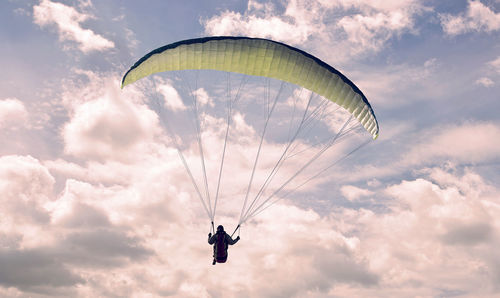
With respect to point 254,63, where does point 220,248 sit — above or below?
below

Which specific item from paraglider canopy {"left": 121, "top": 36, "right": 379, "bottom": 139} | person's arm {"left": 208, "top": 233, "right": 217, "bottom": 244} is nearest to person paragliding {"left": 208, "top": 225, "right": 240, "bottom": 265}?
person's arm {"left": 208, "top": 233, "right": 217, "bottom": 244}

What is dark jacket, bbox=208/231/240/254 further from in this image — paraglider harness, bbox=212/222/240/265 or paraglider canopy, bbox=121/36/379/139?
paraglider canopy, bbox=121/36/379/139

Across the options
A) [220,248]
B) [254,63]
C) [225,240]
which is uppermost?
[254,63]

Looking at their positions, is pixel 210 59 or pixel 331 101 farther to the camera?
pixel 331 101

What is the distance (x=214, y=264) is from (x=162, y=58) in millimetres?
9524

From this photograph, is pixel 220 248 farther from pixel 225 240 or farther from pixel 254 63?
pixel 254 63

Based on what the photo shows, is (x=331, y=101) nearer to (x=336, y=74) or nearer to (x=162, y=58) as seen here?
(x=336, y=74)

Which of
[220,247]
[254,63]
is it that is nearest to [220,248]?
[220,247]

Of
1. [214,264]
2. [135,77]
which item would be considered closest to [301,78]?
[135,77]

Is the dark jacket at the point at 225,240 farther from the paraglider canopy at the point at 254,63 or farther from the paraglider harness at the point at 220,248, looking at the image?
the paraglider canopy at the point at 254,63

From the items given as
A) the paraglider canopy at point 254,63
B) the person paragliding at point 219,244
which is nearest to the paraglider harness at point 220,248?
the person paragliding at point 219,244

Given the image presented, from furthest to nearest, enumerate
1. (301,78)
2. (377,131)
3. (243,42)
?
1. (377,131)
2. (301,78)
3. (243,42)

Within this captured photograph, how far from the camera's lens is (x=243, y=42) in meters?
19.0

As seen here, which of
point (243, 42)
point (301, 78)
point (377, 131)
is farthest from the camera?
point (377, 131)
